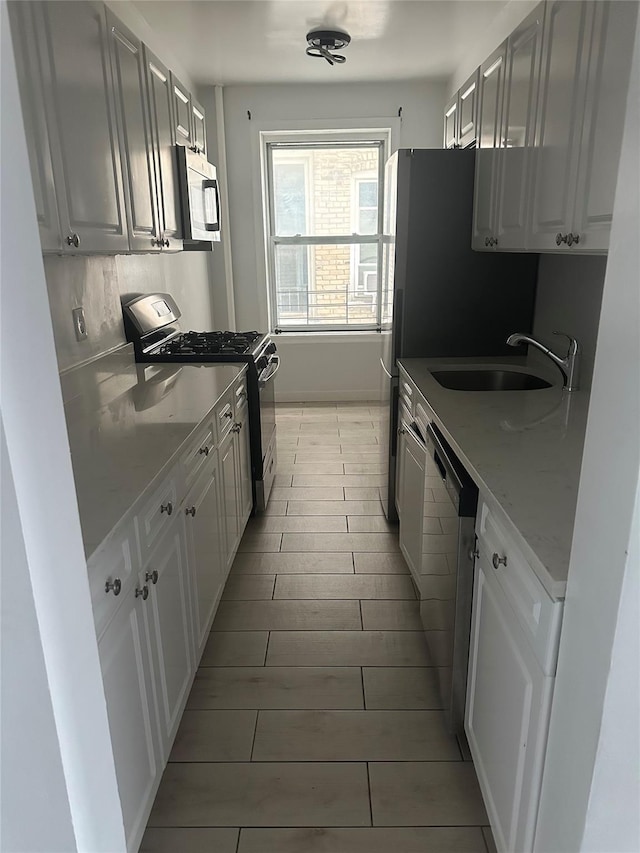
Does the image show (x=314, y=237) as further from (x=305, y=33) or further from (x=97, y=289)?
(x=97, y=289)

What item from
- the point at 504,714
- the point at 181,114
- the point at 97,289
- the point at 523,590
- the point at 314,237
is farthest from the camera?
the point at 314,237

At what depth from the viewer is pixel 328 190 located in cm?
543

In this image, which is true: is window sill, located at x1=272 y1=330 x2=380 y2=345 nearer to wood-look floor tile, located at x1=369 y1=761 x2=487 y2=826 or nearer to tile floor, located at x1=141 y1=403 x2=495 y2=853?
tile floor, located at x1=141 y1=403 x2=495 y2=853

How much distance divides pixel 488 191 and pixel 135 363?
1904 millimetres

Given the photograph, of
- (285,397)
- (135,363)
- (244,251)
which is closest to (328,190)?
(244,251)

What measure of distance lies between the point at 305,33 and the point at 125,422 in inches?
118

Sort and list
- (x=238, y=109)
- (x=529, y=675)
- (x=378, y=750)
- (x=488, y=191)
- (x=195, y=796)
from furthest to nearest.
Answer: (x=238, y=109), (x=488, y=191), (x=378, y=750), (x=195, y=796), (x=529, y=675)

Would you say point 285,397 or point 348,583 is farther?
point 285,397

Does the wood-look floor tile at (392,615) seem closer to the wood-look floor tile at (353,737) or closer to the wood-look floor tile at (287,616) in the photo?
the wood-look floor tile at (287,616)

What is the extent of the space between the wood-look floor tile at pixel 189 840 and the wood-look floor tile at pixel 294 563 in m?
1.29

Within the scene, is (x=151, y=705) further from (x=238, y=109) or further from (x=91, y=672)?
(x=238, y=109)

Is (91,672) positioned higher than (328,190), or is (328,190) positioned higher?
(328,190)

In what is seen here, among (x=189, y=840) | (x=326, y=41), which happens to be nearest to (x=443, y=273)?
(x=326, y=41)

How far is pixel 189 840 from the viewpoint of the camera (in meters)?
1.52
